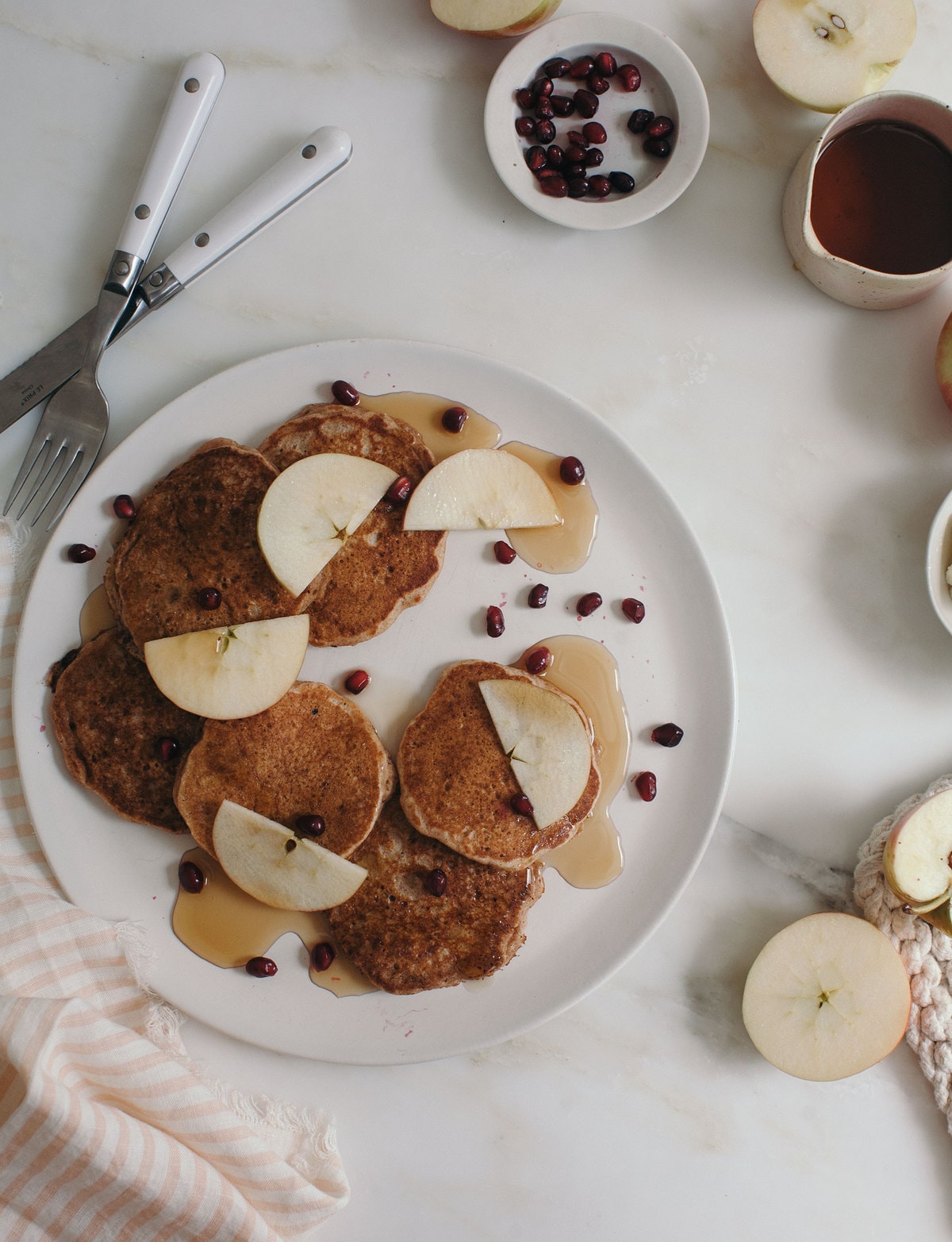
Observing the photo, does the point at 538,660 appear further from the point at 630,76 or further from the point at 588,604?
the point at 630,76

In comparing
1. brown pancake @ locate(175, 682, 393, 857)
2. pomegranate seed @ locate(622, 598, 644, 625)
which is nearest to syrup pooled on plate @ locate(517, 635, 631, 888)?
pomegranate seed @ locate(622, 598, 644, 625)

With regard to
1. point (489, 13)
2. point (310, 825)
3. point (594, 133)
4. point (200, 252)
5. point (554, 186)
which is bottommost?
point (310, 825)

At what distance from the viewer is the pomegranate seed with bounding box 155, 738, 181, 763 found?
1995mm

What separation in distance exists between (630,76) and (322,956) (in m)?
2.36

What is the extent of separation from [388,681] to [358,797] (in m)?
0.30

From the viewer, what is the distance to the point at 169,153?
2068mm

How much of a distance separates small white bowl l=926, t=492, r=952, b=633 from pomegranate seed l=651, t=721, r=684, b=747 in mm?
709

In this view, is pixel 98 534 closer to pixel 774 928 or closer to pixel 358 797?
pixel 358 797

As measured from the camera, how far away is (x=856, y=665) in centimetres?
222

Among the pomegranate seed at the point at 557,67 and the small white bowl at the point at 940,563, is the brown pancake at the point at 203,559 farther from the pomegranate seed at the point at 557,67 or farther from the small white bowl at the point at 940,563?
the small white bowl at the point at 940,563

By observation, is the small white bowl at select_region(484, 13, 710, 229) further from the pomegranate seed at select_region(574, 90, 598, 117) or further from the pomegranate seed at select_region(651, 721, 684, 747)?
the pomegranate seed at select_region(651, 721, 684, 747)

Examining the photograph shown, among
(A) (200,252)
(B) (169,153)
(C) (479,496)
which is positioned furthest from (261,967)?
(B) (169,153)

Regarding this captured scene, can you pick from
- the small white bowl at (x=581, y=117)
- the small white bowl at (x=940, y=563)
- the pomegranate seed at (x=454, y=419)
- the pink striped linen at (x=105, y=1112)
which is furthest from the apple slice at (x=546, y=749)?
the small white bowl at (x=581, y=117)

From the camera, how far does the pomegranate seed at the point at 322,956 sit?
6.64 ft
